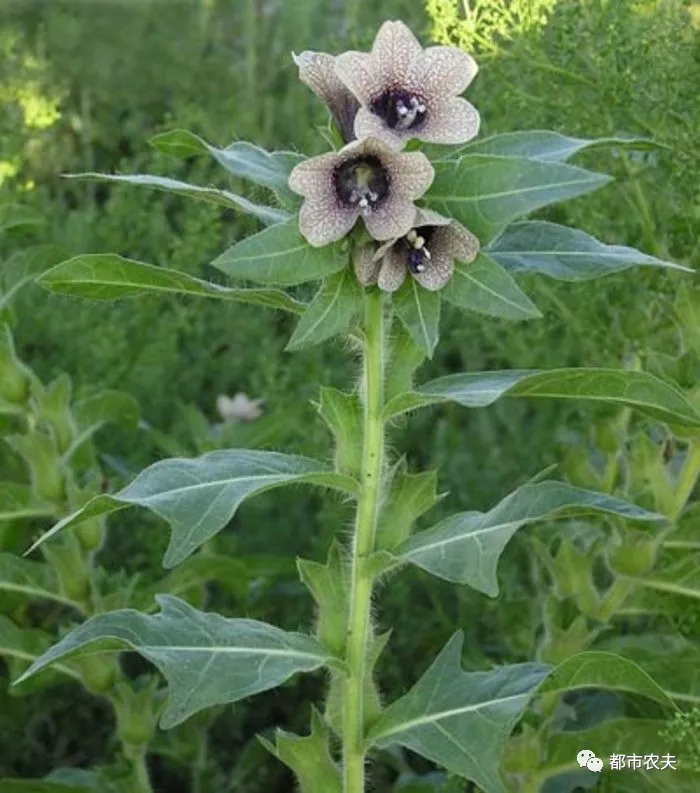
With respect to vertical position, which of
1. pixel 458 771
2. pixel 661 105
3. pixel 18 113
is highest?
pixel 18 113

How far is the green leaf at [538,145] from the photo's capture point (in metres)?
1.15

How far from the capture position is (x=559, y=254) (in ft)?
3.99

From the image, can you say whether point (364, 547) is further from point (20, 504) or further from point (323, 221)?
point (20, 504)

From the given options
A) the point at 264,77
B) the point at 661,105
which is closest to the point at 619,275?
the point at 661,105

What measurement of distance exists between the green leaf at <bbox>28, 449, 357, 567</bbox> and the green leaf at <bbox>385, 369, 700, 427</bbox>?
0.31 feet

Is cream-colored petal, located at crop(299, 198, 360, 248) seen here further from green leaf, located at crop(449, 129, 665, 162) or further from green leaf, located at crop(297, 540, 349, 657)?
green leaf, located at crop(297, 540, 349, 657)

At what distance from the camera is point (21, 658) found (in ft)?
5.24

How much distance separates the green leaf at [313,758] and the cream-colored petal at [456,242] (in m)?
0.42

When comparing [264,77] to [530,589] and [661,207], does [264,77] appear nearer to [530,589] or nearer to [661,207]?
[530,589]

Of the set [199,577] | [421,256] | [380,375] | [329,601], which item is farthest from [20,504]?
[421,256]

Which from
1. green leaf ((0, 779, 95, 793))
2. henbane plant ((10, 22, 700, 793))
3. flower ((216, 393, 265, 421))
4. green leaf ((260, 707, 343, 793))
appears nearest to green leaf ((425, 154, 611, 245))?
henbane plant ((10, 22, 700, 793))

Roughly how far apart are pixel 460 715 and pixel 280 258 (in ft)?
1.27

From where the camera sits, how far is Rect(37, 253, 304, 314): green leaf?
1.16 metres

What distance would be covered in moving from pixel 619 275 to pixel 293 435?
0.58 meters
